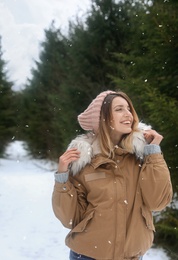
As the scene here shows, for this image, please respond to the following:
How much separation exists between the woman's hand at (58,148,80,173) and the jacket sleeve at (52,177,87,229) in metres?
0.09

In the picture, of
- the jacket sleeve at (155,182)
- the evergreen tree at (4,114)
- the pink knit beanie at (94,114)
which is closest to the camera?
the jacket sleeve at (155,182)

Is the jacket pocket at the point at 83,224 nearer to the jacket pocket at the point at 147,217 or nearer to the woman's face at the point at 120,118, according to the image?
the jacket pocket at the point at 147,217

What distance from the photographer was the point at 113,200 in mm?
2219

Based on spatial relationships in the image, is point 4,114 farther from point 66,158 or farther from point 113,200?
point 113,200

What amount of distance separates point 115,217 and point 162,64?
11.7 ft

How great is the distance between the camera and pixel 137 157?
2.31 m

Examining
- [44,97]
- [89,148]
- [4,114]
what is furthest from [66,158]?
[44,97]

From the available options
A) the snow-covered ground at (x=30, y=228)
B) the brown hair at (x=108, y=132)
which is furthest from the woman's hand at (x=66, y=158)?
the snow-covered ground at (x=30, y=228)

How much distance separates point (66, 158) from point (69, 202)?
29 centimetres

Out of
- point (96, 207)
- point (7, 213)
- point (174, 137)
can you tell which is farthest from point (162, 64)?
point (7, 213)

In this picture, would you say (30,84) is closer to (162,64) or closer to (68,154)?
(162,64)

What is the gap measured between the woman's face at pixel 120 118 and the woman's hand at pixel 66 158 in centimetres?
32

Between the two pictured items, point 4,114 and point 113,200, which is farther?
point 4,114

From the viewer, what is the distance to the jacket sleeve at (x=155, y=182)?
2172mm
